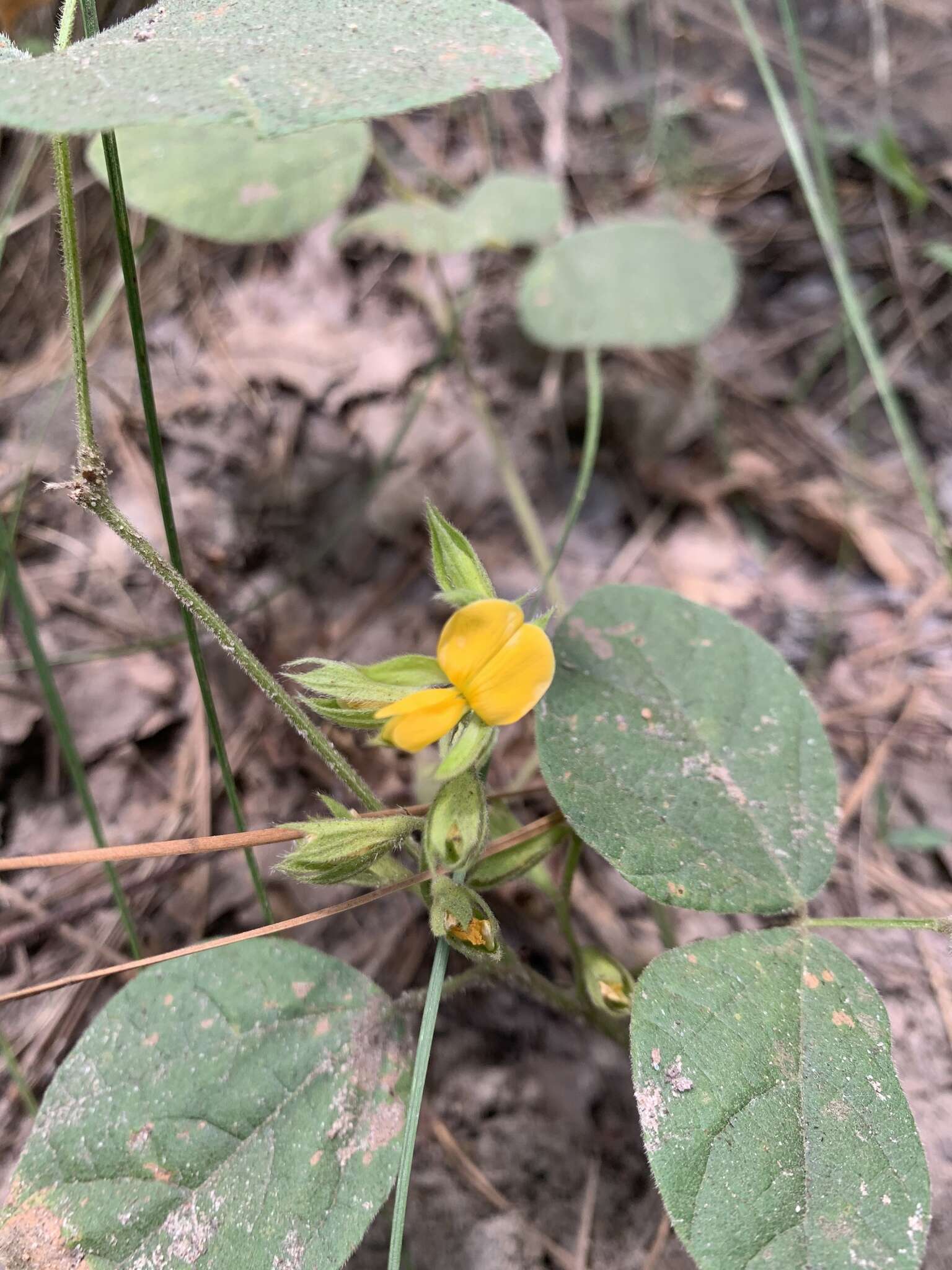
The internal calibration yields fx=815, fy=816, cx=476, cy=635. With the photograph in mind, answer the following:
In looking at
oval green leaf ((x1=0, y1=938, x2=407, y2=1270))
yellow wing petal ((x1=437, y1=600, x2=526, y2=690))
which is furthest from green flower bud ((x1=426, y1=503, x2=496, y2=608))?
oval green leaf ((x1=0, y1=938, x2=407, y2=1270))

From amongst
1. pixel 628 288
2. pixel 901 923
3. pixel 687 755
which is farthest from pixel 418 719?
pixel 628 288

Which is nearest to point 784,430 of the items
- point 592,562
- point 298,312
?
point 592,562

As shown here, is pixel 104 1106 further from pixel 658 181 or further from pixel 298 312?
pixel 658 181

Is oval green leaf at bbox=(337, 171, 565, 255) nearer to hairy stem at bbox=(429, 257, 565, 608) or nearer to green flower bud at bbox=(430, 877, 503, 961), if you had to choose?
hairy stem at bbox=(429, 257, 565, 608)

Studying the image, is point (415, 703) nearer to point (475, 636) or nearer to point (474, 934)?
point (475, 636)

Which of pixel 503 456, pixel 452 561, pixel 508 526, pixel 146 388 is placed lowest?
pixel 508 526

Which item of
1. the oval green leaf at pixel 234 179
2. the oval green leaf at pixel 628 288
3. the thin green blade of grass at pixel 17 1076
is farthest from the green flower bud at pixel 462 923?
the oval green leaf at pixel 628 288
